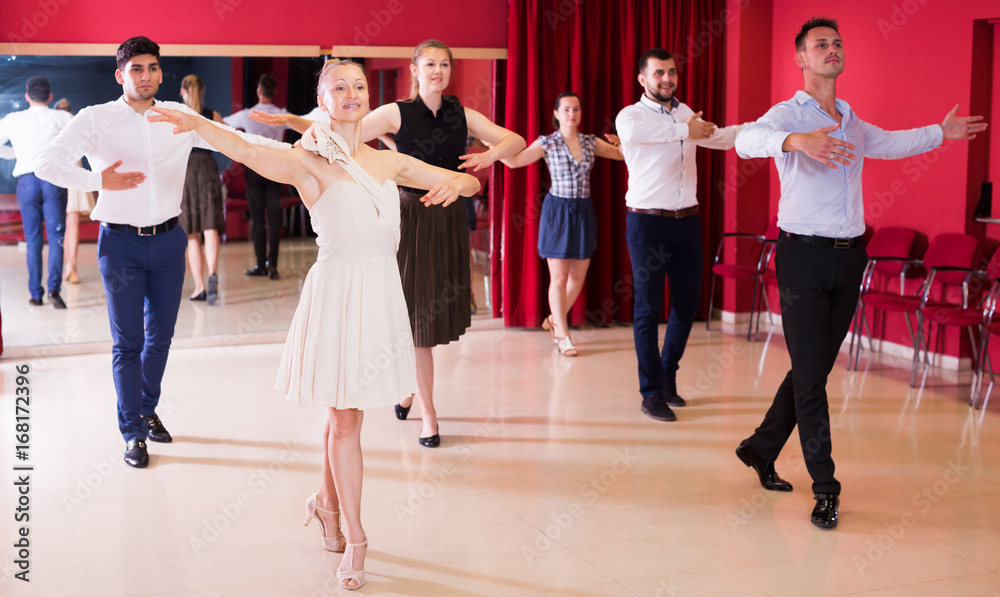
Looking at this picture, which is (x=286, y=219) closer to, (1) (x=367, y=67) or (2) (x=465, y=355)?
(1) (x=367, y=67)

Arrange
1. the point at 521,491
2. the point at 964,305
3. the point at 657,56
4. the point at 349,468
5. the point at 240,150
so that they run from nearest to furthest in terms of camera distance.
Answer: the point at 240,150
the point at 349,468
the point at 521,491
the point at 657,56
the point at 964,305

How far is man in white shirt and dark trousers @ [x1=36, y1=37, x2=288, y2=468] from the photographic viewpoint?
416 cm

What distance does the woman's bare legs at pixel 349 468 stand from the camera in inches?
122

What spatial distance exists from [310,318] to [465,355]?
3681mm

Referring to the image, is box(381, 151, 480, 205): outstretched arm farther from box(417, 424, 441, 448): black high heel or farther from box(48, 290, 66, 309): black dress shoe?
box(48, 290, 66, 309): black dress shoe

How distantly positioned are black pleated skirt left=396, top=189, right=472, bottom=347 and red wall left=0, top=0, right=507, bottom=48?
9.46ft

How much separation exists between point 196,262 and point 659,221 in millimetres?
3786

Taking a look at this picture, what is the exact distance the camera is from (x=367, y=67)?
712 centimetres

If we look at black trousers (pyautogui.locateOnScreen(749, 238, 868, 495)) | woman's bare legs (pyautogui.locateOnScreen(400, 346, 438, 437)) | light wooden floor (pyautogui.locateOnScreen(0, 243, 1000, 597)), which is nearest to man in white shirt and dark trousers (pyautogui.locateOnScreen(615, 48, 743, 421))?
light wooden floor (pyautogui.locateOnScreen(0, 243, 1000, 597))

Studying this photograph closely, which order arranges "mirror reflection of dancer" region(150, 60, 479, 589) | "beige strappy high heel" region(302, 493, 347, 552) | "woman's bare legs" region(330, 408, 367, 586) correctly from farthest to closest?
"beige strappy high heel" region(302, 493, 347, 552)
"woman's bare legs" region(330, 408, 367, 586)
"mirror reflection of dancer" region(150, 60, 479, 589)

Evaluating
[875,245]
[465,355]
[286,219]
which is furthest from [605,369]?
[286,219]

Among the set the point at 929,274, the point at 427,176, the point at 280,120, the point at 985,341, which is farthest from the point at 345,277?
the point at 929,274

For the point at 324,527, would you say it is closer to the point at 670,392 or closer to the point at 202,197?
the point at 670,392

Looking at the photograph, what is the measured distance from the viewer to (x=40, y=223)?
6.72m
